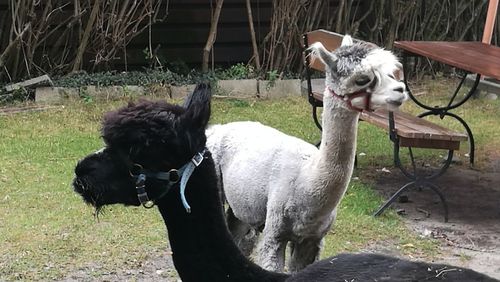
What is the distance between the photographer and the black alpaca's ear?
277cm

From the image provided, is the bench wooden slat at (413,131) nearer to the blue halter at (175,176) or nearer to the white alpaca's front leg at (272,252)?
the white alpaca's front leg at (272,252)

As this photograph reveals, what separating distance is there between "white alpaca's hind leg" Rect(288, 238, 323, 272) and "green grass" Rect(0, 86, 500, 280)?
131 centimetres

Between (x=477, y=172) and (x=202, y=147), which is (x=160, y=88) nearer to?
(x=477, y=172)

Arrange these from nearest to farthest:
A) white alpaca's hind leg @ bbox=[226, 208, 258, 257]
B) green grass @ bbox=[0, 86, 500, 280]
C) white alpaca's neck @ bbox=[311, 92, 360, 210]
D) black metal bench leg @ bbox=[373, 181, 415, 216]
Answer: white alpaca's neck @ bbox=[311, 92, 360, 210] → white alpaca's hind leg @ bbox=[226, 208, 258, 257] → green grass @ bbox=[0, 86, 500, 280] → black metal bench leg @ bbox=[373, 181, 415, 216]

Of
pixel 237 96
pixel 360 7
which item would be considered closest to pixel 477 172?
pixel 237 96

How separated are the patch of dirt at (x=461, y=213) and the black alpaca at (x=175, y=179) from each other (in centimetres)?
290

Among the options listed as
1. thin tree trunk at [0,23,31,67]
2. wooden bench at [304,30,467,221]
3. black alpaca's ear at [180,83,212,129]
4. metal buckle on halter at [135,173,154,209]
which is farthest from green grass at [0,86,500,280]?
black alpaca's ear at [180,83,212,129]

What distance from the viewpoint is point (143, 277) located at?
16.4 feet

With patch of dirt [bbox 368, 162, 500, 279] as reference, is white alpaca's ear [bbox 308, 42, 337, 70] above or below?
above

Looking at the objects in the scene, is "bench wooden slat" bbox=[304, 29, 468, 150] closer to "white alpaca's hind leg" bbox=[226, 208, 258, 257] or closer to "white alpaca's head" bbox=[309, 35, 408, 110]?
"white alpaca's hind leg" bbox=[226, 208, 258, 257]

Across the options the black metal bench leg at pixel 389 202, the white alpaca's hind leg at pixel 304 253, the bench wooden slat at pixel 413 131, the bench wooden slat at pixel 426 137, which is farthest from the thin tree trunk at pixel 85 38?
the white alpaca's hind leg at pixel 304 253

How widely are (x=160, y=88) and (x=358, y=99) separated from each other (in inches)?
252

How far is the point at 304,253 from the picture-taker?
4.01 meters

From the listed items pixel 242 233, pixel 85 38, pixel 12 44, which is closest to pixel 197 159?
pixel 242 233
